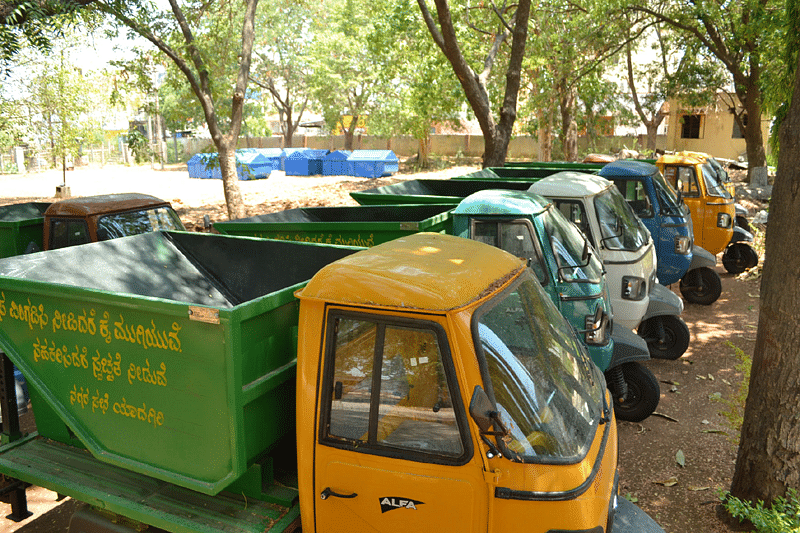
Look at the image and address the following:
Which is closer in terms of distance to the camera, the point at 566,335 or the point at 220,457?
the point at 220,457

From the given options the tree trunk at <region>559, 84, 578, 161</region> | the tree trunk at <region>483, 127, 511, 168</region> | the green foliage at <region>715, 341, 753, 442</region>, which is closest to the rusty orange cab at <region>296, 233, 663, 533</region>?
the green foliage at <region>715, 341, 753, 442</region>

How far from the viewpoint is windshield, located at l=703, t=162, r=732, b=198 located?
11.5m

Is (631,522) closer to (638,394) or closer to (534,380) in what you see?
(534,380)

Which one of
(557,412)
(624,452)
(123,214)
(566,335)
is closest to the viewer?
(557,412)

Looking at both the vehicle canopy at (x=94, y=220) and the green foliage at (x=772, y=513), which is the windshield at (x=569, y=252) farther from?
the vehicle canopy at (x=94, y=220)

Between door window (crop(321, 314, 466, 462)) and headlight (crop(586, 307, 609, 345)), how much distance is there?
326 cm

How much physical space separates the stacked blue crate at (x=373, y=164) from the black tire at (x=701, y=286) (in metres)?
23.3

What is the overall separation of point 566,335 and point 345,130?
4069 cm

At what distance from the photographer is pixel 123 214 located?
8.23m

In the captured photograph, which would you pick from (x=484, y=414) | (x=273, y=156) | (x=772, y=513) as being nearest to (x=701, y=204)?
(x=772, y=513)

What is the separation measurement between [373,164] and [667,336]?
25.8 metres

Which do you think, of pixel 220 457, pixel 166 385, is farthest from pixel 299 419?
pixel 166 385

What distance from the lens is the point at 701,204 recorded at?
11469 mm

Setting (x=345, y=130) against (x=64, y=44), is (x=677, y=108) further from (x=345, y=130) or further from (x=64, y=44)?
(x=64, y=44)
